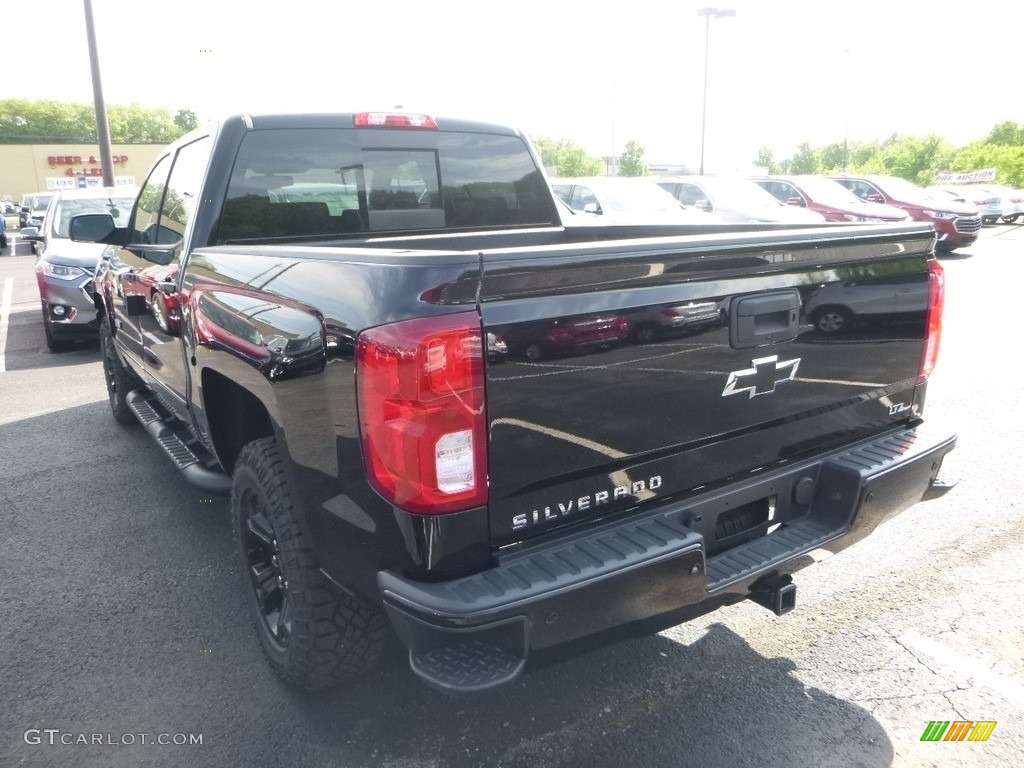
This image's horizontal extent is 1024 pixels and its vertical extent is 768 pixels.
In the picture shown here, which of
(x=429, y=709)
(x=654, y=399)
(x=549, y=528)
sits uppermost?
(x=654, y=399)

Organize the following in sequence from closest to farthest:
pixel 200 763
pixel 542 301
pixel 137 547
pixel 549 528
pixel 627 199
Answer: pixel 542 301
pixel 549 528
pixel 200 763
pixel 137 547
pixel 627 199

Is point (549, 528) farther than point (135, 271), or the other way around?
point (135, 271)

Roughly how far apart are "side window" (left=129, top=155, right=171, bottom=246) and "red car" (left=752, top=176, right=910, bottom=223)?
45.0 ft

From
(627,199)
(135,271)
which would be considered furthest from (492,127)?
(627,199)

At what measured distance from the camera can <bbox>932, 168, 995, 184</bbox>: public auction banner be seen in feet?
136

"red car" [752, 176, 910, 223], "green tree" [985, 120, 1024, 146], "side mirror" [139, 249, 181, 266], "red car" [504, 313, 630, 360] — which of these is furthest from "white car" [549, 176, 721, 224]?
"green tree" [985, 120, 1024, 146]

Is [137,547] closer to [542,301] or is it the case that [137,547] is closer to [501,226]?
[501,226]

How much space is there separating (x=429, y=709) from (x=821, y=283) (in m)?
1.96

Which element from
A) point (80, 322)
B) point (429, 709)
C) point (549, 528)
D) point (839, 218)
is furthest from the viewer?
point (839, 218)

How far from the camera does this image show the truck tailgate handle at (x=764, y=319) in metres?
2.36

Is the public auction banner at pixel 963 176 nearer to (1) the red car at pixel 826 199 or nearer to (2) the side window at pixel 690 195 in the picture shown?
(1) the red car at pixel 826 199

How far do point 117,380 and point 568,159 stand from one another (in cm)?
7785

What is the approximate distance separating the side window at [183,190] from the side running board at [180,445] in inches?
38.0

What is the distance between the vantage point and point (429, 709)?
108 inches
